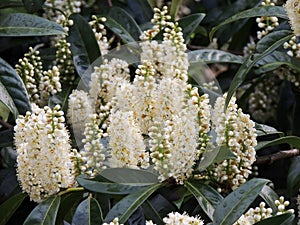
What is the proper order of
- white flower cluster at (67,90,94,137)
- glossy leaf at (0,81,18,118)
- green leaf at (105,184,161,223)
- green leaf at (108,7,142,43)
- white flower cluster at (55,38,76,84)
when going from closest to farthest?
1. green leaf at (105,184,161,223)
2. glossy leaf at (0,81,18,118)
3. white flower cluster at (67,90,94,137)
4. white flower cluster at (55,38,76,84)
5. green leaf at (108,7,142,43)

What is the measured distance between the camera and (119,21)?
2414mm

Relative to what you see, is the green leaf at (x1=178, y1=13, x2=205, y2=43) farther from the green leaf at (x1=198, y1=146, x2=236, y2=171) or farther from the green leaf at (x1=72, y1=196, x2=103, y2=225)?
the green leaf at (x1=72, y1=196, x2=103, y2=225)

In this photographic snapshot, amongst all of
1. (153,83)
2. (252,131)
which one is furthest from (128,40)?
(252,131)

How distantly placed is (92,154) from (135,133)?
0.12m

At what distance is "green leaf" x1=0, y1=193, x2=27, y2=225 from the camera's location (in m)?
1.87

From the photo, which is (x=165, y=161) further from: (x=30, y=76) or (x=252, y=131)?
(x=30, y=76)

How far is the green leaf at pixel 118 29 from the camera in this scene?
233 cm

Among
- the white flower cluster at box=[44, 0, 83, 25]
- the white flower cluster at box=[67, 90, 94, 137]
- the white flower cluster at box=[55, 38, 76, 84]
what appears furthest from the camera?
the white flower cluster at box=[44, 0, 83, 25]

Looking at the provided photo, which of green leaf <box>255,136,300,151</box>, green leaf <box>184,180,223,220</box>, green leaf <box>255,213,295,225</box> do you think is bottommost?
green leaf <box>184,180,223,220</box>

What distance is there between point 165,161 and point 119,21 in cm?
81

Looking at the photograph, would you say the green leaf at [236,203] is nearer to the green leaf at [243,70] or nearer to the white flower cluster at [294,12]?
the green leaf at [243,70]

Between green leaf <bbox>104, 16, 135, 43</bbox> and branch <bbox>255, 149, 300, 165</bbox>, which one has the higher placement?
green leaf <bbox>104, 16, 135, 43</bbox>

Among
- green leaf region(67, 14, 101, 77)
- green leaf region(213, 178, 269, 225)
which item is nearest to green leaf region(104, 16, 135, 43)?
green leaf region(67, 14, 101, 77)

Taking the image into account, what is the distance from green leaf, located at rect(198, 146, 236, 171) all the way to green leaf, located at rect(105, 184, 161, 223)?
5.8 inches
